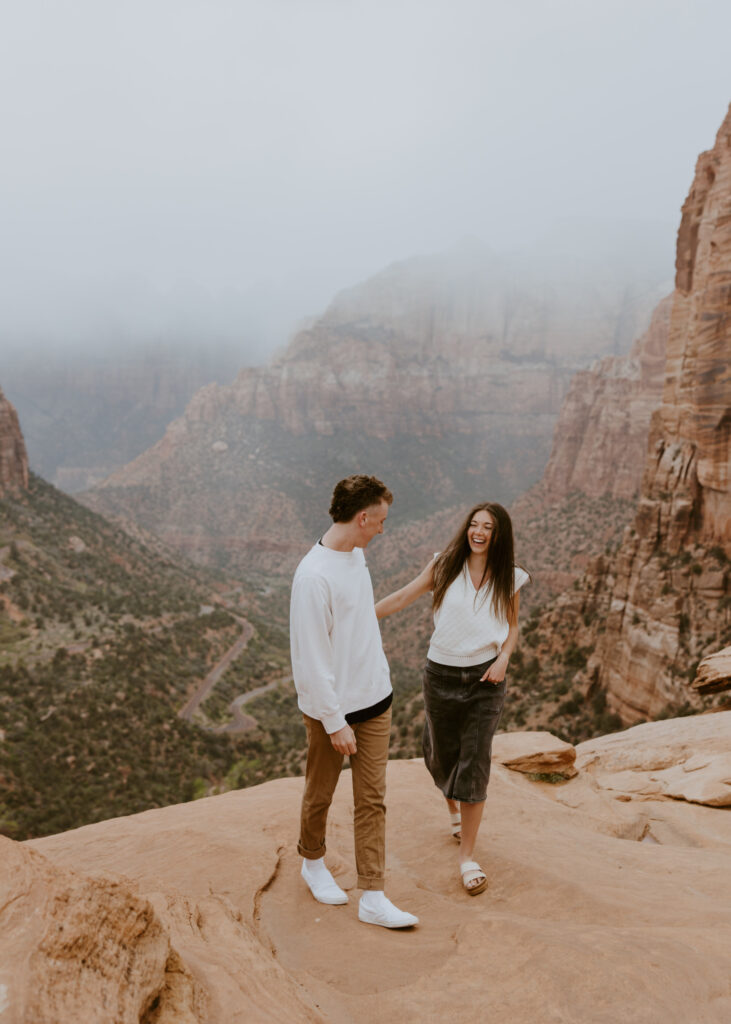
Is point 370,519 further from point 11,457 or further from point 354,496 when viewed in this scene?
point 11,457

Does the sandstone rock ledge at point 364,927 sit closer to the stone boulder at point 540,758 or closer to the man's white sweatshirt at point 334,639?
the man's white sweatshirt at point 334,639

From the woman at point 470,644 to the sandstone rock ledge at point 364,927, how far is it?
0.75 metres

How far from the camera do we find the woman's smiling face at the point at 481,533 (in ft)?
15.2

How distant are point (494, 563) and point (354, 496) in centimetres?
132

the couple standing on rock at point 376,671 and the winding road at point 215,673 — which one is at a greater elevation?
the couple standing on rock at point 376,671

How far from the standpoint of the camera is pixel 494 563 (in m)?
4.70

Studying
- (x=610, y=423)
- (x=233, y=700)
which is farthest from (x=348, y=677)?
(x=610, y=423)

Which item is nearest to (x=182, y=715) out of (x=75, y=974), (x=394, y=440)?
(x=75, y=974)

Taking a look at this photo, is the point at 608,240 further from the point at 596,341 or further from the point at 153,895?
the point at 153,895

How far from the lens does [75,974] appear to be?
2.31 metres

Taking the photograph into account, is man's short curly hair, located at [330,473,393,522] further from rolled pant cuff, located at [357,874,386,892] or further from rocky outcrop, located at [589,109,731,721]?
rocky outcrop, located at [589,109,731,721]

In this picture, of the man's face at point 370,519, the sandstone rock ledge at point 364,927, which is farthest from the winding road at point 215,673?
the man's face at point 370,519

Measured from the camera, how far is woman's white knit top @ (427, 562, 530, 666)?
4.61 metres

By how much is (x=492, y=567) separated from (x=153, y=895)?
10.2ft
